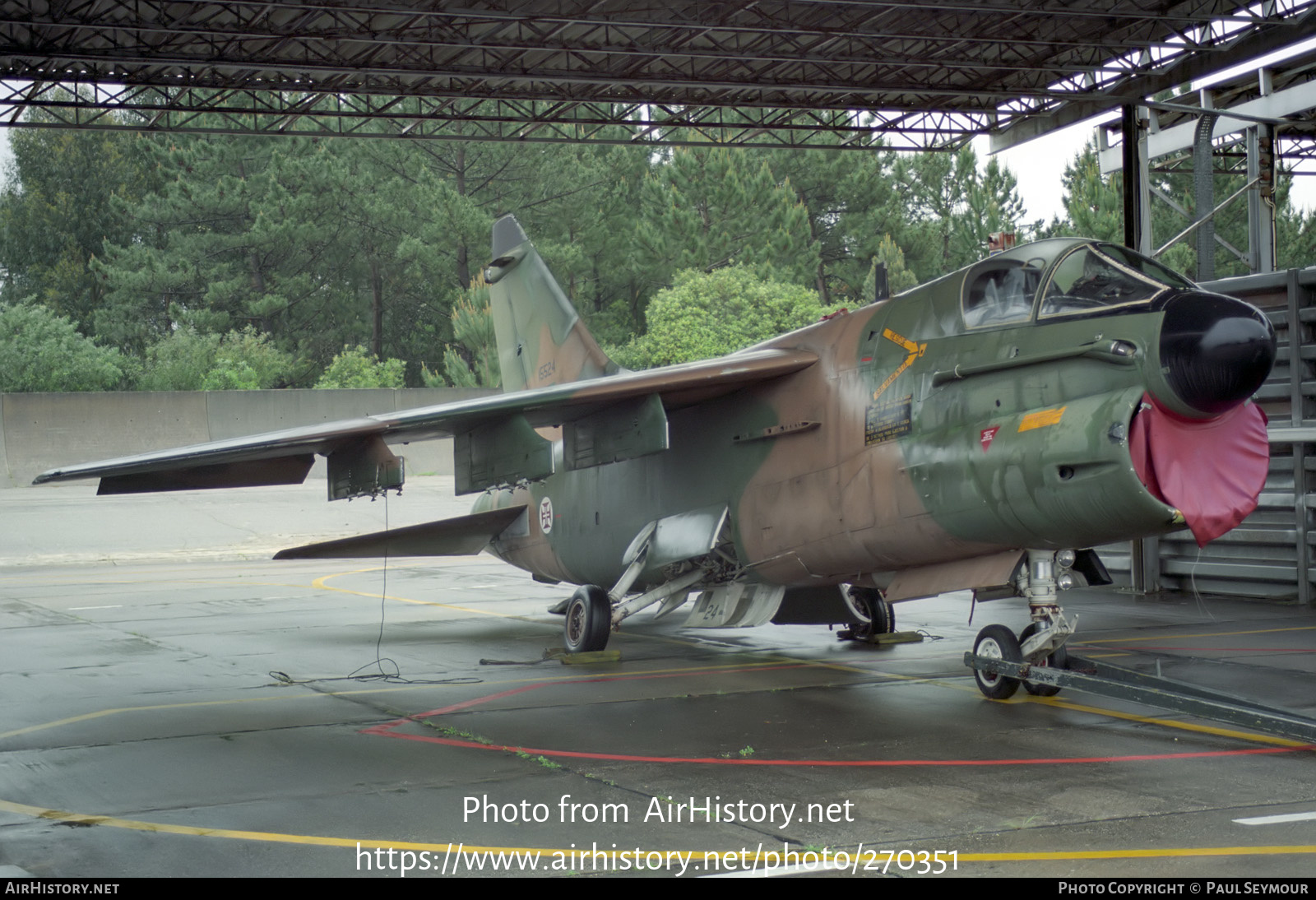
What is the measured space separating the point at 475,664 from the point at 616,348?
45.5 m

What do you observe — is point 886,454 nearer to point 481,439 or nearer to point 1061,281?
point 1061,281

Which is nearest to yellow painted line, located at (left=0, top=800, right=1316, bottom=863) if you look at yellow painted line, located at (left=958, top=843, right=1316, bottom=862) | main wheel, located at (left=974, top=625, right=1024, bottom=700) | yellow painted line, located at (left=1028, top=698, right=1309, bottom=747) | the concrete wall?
yellow painted line, located at (left=958, top=843, right=1316, bottom=862)

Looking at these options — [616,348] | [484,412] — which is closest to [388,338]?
[616,348]

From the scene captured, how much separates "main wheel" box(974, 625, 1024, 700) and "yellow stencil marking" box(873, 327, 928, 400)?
2193mm

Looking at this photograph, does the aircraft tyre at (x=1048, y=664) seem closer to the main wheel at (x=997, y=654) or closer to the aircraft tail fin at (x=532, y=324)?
the main wheel at (x=997, y=654)

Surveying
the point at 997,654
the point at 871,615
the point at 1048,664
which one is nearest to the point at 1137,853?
the point at 997,654

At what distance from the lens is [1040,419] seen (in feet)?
29.1

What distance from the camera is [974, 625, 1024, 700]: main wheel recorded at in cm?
977

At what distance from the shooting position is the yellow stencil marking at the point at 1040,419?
8.77m

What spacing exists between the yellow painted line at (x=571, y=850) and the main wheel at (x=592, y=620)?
6489 millimetres

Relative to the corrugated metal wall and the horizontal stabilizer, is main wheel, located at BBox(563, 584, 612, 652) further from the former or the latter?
the corrugated metal wall

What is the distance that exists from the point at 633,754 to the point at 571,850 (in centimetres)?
235

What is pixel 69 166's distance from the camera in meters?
65.2
